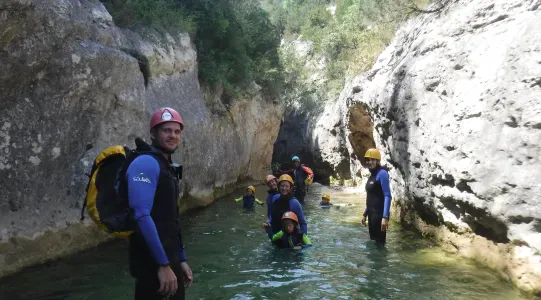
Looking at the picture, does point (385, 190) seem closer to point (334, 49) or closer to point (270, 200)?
point (270, 200)

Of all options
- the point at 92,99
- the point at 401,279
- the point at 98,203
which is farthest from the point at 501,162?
the point at 92,99

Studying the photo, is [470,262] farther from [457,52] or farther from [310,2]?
[310,2]

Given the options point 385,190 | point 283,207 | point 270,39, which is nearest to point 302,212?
point 283,207

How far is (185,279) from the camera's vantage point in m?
3.13

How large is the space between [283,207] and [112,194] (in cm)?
→ 475

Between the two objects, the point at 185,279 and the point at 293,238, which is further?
the point at 293,238

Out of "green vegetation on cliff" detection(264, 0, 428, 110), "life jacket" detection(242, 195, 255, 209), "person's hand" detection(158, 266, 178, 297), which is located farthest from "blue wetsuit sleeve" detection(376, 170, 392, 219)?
"green vegetation on cliff" detection(264, 0, 428, 110)

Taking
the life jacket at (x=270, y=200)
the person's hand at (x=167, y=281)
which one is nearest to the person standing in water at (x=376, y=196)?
the life jacket at (x=270, y=200)

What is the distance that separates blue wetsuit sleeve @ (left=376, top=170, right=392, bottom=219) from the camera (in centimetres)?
678

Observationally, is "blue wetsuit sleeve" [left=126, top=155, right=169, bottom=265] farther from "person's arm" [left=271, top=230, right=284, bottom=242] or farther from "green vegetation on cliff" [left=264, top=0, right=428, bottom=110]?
"green vegetation on cliff" [left=264, top=0, right=428, bottom=110]

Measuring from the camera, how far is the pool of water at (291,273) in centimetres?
504

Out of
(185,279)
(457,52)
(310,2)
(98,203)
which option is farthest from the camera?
(310,2)

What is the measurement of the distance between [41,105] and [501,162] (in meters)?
6.10

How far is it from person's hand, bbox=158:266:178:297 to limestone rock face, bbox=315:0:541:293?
3861 mm
